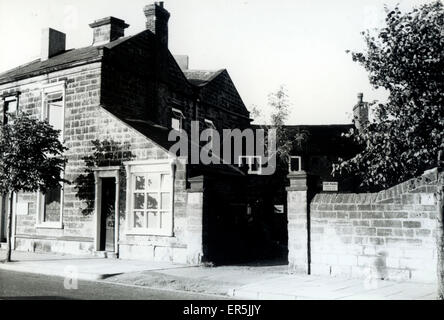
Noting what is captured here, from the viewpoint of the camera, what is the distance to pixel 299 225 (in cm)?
1158

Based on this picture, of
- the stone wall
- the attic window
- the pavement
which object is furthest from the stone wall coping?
the attic window

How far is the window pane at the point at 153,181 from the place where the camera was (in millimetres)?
14758

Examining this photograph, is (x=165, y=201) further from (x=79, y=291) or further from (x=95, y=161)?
(x=79, y=291)

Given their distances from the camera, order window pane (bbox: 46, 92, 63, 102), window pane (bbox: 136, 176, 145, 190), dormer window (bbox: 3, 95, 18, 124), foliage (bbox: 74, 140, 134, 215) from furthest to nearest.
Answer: dormer window (bbox: 3, 95, 18, 124) → window pane (bbox: 46, 92, 63, 102) → foliage (bbox: 74, 140, 134, 215) → window pane (bbox: 136, 176, 145, 190)

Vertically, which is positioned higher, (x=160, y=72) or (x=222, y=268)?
(x=160, y=72)

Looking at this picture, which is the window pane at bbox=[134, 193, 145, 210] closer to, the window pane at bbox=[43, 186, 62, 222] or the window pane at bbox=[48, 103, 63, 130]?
the window pane at bbox=[43, 186, 62, 222]

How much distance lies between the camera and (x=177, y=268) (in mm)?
12695

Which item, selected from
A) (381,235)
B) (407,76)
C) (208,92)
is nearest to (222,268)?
(381,235)

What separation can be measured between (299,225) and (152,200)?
5358mm

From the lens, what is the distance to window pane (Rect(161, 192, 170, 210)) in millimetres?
14492

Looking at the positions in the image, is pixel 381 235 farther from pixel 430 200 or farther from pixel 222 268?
pixel 222 268

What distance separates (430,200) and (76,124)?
40.3 ft

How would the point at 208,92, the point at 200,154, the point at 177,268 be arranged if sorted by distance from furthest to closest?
the point at 208,92
the point at 200,154
the point at 177,268

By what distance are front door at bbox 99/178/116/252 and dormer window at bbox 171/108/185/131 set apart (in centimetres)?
548
